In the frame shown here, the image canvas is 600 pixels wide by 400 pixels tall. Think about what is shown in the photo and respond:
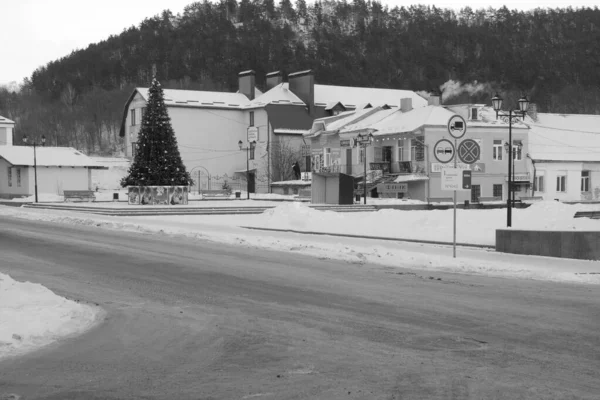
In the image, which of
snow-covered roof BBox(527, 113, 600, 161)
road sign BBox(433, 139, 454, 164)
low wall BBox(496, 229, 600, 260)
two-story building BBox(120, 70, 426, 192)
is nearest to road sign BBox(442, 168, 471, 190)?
road sign BBox(433, 139, 454, 164)

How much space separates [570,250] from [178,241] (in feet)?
36.4

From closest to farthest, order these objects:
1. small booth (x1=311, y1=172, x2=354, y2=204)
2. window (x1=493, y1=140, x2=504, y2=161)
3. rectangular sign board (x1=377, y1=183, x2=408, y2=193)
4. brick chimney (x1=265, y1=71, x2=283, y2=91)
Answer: small booth (x1=311, y1=172, x2=354, y2=204), rectangular sign board (x1=377, y1=183, x2=408, y2=193), window (x1=493, y1=140, x2=504, y2=161), brick chimney (x1=265, y1=71, x2=283, y2=91)

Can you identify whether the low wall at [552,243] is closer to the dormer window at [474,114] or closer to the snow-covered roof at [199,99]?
the dormer window at [474,114]

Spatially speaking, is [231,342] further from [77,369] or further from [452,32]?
[452,32]

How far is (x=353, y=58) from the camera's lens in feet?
557

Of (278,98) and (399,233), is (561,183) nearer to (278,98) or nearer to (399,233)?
(278,98)

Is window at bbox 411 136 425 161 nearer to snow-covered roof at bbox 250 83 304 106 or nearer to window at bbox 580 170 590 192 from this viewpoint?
window at bbox 580 170 590 192

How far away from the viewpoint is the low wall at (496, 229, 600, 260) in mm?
19375

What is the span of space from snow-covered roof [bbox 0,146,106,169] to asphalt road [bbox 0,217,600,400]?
169ft

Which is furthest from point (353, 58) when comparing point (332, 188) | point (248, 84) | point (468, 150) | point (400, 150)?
point (468, 150)

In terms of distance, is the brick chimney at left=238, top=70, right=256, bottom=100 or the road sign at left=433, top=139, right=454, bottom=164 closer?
the road sign at left=433, top=139, right=454, bottom=164

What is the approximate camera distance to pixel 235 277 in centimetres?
1512

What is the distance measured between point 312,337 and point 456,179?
969cm

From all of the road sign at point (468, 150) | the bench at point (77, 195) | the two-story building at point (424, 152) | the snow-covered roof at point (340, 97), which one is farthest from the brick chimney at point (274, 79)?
the road sign at point (468, 150)
